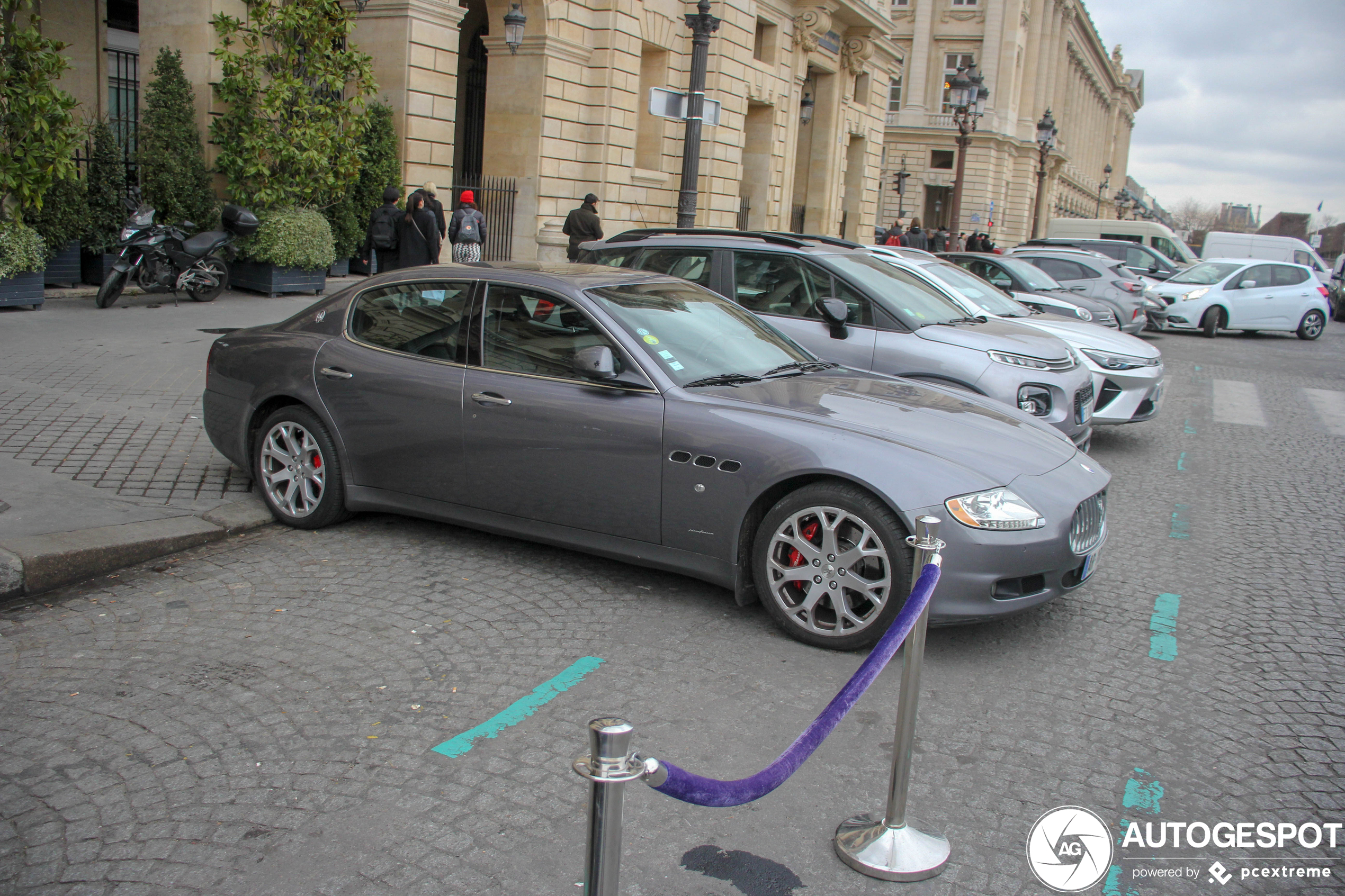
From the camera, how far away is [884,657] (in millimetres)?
2631

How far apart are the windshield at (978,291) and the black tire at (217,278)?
9252 mm

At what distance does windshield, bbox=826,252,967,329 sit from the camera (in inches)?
311

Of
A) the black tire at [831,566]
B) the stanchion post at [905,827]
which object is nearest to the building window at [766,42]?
the black tire at [831,566]

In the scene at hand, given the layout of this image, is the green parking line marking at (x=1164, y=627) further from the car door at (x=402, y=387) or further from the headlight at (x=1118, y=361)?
the headlight at (x=1118, y=361)

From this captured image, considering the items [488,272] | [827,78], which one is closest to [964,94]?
[827,78]

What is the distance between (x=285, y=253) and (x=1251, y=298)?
1901 cm

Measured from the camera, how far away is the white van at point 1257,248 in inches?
1294

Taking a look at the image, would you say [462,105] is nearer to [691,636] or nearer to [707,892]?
[691,636]

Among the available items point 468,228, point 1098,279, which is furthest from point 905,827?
point 1098,279

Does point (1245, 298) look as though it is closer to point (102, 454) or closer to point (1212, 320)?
point (1212, 320)

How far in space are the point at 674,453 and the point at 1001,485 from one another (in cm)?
140

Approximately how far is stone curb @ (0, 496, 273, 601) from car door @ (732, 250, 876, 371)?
12.5ft

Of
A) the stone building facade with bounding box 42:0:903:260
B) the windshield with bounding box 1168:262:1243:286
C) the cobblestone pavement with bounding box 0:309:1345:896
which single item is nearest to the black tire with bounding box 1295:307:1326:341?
the windshield with bounding box 1168:262:1243:286

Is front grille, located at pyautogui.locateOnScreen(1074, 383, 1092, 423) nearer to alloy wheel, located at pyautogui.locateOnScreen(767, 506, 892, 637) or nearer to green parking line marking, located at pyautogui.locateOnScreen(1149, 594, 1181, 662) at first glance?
green parking line marking, located at pyautogui.locateOnScreen(1149, 594, 1181, 662)
